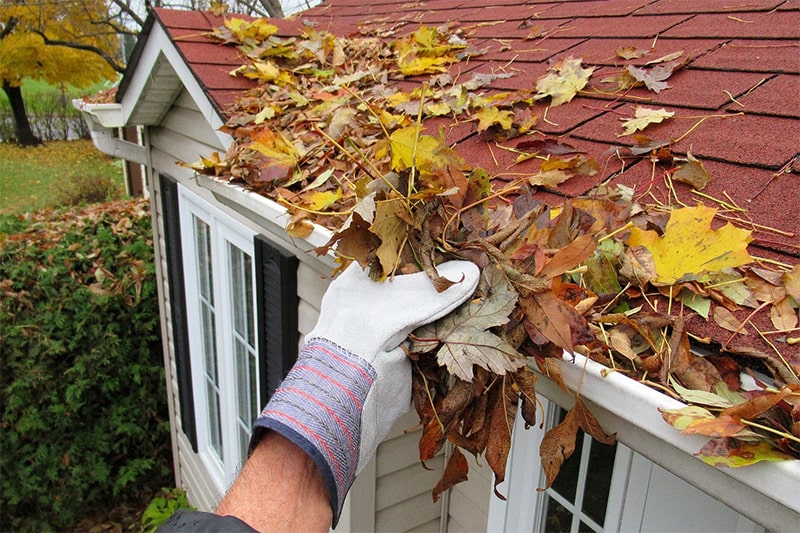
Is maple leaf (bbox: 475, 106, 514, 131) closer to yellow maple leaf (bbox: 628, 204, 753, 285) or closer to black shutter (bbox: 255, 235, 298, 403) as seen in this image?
yellow maple leaf (bbox: 628, 204, 753, 285)

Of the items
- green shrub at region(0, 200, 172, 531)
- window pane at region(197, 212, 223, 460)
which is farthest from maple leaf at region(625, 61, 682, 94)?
green shrub at region(0, 200, 172, 531)

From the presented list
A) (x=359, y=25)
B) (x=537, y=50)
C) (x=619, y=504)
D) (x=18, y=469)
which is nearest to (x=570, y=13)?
(x=537, y=50)

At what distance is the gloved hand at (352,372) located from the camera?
1.05m

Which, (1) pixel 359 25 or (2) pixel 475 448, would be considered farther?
(1) pixel 359 25

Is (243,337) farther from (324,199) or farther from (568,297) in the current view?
(568,297)

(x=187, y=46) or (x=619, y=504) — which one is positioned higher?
(x=187, y=46)

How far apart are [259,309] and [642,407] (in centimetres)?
247

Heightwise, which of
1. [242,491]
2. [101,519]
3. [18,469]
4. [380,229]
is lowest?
[101,519]

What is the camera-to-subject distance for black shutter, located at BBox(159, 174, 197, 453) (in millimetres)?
4500

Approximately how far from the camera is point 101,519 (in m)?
6.03

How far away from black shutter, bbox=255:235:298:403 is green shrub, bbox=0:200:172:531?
3.11 metres

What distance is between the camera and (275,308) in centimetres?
294

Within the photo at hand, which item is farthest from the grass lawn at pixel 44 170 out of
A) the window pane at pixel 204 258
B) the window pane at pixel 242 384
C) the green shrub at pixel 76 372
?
the window pane at pixel 242 384

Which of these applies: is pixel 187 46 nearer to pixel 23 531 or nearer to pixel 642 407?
pixel 642 407
